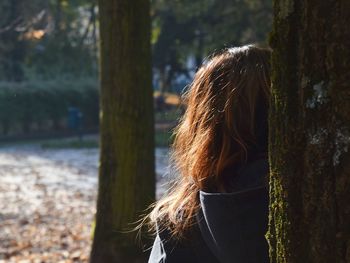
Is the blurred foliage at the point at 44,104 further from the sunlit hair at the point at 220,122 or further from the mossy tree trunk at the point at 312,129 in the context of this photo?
the mossy tree trunk at the point at 312,129

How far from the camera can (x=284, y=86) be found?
1.77 meters

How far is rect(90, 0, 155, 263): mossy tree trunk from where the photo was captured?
6.33 meters

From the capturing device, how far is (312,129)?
1714mm

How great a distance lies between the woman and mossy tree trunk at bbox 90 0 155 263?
4.13 m

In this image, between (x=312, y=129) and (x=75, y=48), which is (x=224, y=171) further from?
(x=75, y=48)

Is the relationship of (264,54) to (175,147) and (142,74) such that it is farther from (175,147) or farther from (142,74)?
(142,74)

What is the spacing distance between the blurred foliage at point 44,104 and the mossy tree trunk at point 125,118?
72.3ft

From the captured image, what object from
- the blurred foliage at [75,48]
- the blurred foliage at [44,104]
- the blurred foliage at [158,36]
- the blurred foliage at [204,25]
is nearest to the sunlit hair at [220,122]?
the blurred foliage at [204,25]

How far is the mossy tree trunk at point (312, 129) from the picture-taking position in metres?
1.67

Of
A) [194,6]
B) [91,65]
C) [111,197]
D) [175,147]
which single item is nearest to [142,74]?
[111,197]

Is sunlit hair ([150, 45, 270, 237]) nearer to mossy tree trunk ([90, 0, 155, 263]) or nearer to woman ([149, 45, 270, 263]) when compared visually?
woman ([149, 45, 270, 263])

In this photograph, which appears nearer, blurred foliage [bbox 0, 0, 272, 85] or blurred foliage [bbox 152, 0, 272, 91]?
blurred foliage [bbox 152, 0, 272, 91]

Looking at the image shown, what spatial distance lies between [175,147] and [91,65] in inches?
1449

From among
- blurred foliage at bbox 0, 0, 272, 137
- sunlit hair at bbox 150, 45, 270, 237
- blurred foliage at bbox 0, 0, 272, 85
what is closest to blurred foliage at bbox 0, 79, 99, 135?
blurred foliage at bbox 0, 0, 272, 137
